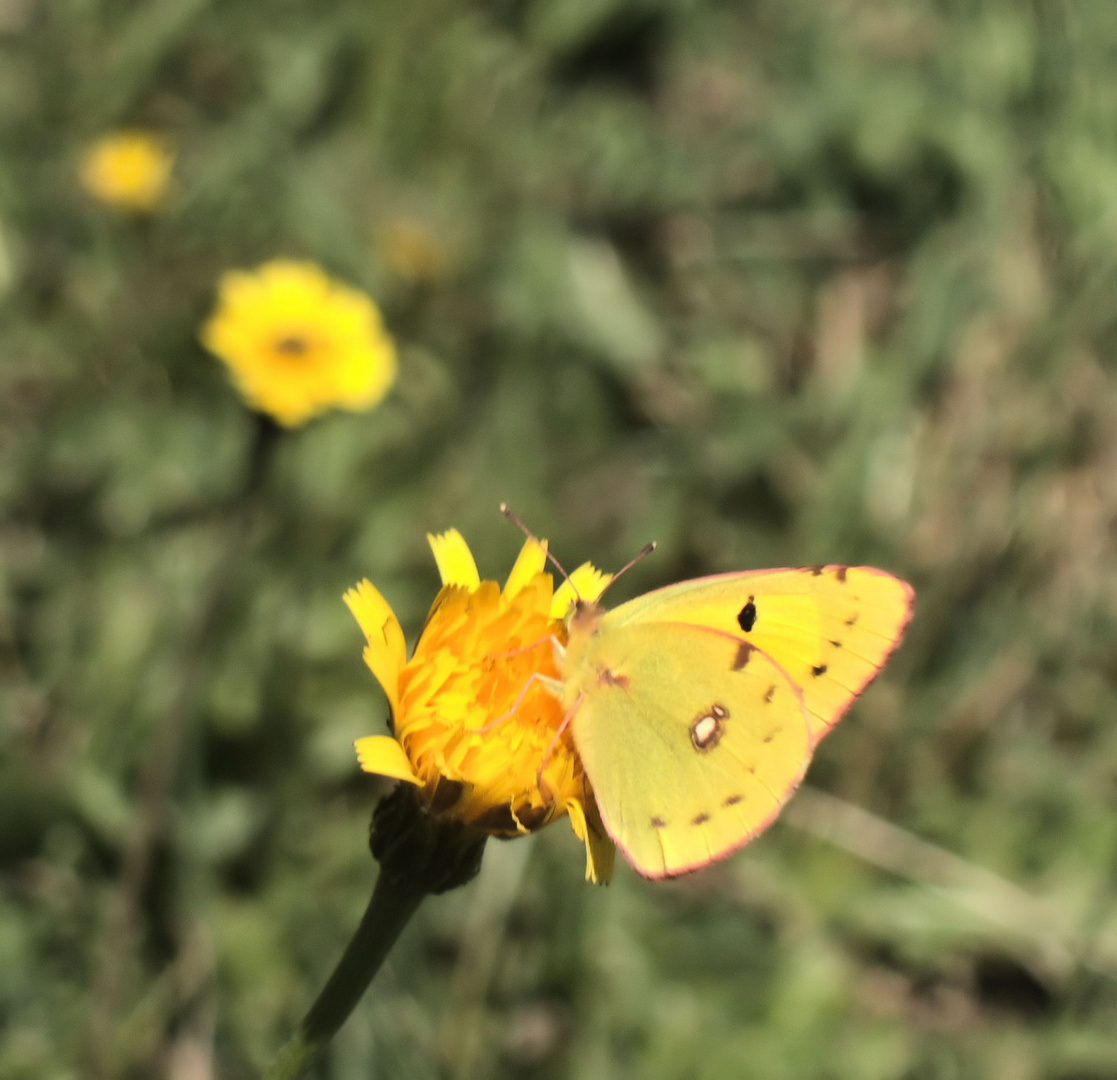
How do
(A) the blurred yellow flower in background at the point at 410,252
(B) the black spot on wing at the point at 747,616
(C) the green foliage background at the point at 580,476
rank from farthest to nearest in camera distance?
(A) the blurred yellow flower in background at the point at 410,252, (C) the green foliage background at the point at 580,476, (B) the black spot on wing at the point at 747,616

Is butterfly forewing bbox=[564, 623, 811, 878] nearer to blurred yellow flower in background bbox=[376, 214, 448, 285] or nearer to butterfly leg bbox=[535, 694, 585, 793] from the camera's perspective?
butterfly leg bbox=[535, 694, 585, 793]

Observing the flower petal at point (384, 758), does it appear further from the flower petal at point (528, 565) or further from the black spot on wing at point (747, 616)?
the black spot on wing at point (747, 616)

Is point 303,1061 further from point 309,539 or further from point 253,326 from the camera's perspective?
point 253,326

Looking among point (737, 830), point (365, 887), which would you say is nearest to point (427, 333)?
point (365, 887)

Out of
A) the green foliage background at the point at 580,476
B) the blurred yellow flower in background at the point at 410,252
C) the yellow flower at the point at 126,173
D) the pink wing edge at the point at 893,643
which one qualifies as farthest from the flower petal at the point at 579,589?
the yellow flower at the point at 126,173

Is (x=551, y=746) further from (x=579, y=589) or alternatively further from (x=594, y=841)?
(x=579, y=589)

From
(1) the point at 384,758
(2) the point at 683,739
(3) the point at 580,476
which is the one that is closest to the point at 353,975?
(1) the point at 384,758
